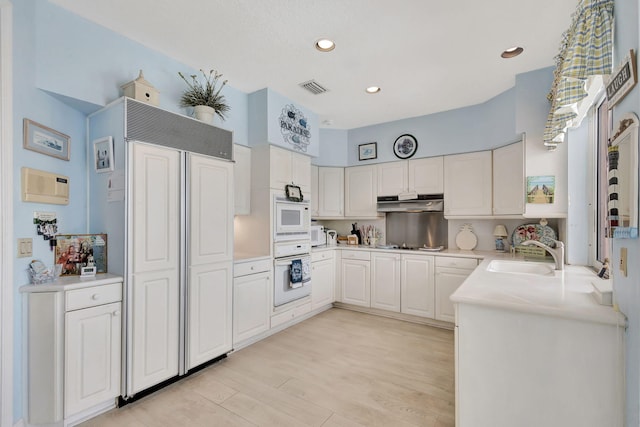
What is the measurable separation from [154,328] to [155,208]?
885mm

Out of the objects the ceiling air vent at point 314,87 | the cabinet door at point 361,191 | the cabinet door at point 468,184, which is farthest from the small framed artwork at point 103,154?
the cabinet door at point 468,184

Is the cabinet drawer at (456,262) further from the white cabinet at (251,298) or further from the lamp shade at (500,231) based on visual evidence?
the white cabinet at (251,298)

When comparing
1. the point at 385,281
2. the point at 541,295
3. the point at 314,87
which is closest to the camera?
the point at 541,295

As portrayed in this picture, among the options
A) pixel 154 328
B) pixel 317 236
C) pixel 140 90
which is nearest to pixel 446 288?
pixel 317 236

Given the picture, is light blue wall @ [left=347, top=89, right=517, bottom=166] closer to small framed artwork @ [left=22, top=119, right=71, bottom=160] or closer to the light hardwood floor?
the light hardwood floor

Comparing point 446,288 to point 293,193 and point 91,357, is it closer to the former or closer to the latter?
point 293,193

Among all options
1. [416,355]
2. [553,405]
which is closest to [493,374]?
[553,405]

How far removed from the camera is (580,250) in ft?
8.35

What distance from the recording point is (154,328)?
2182 mm

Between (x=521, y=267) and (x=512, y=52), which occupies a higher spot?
(x=512, y=52)

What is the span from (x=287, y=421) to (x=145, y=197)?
182 cm

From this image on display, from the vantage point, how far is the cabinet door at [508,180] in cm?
312

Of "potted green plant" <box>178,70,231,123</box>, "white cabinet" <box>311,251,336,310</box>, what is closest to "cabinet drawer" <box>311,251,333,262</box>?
"white cabinet" <box>311,251,336,310</box>

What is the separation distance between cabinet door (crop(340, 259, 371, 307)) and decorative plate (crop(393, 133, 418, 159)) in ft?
5.23
